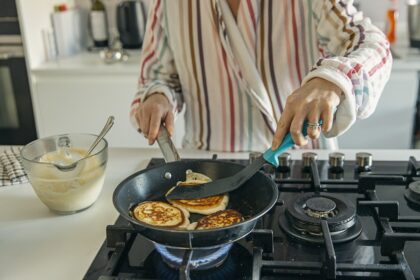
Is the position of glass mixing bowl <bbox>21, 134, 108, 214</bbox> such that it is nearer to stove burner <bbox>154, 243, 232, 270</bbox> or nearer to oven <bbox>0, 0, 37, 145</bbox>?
stove burner <bbox>154, 243, 232, 270</bbox>

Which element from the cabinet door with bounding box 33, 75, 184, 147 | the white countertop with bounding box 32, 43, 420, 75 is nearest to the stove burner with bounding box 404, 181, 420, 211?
the white countertop with bounding box 32, 43, 420, 75

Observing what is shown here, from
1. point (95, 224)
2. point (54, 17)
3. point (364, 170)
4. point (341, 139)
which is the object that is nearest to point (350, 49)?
point (364, 170)

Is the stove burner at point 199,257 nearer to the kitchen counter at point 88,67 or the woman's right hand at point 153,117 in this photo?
the woman's right hand at point 153,117

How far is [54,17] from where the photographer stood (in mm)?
2229

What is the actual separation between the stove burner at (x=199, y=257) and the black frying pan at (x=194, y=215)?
0.05 metres

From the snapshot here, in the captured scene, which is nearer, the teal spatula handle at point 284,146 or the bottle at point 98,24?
the teal spatula handle at point 284,146

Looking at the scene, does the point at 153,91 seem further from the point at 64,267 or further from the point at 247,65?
the point at 64,267

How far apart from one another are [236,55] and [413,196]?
1.57 ft

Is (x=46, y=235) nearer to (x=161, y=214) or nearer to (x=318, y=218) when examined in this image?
(x=161, y=214)

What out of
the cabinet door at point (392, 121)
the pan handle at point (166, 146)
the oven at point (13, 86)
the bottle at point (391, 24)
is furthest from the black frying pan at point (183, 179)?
the bottle at point (391, 24)

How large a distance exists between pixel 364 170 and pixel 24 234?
2.01 feet

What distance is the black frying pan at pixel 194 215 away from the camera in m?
0.63

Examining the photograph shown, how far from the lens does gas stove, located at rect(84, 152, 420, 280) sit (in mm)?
665

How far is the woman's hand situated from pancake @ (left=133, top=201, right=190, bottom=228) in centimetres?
17
